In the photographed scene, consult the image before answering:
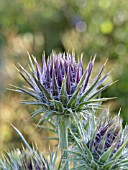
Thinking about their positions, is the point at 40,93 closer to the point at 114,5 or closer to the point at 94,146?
the point at 94,146

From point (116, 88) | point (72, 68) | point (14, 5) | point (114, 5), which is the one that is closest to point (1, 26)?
point (14, 5)

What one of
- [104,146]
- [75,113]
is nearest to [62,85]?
[75,113]

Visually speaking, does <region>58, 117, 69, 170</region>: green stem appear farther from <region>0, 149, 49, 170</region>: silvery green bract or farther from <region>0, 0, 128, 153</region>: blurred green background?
<region>0, 0, 128, 153</region>: blurred green background

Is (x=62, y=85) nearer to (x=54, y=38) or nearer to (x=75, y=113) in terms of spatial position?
(x=75, y=113)

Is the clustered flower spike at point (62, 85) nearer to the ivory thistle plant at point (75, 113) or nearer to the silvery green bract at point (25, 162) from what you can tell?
the ivory thistle plant at point (75, 113)

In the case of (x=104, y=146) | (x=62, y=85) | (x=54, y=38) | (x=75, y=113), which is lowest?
(x=104, y=146)

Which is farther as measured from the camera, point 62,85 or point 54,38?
point 54,38

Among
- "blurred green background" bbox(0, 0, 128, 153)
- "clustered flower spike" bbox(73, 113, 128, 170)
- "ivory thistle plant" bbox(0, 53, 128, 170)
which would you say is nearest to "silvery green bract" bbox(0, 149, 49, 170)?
"ivory thistle plant" bbox(0, 53, 128, 170)
